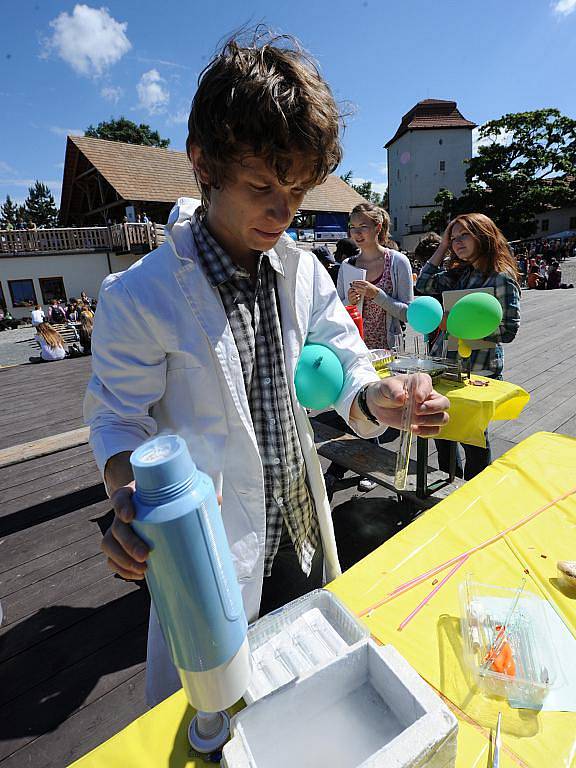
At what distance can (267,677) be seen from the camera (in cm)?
72

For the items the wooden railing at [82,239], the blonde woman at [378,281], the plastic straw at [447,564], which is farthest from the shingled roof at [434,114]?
the plastic straw at [447,564]

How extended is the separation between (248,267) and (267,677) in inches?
36.2

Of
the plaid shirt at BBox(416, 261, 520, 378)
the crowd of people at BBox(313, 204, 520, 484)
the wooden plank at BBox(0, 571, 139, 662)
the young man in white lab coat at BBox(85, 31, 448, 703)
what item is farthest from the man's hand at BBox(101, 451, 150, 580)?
the plaid shirt at BBox(416, 261, 520, 378)

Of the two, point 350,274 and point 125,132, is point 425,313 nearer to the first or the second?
point 350,274

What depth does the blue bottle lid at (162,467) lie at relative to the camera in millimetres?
442

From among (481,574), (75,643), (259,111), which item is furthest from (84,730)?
(259,111)

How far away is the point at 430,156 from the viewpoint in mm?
40094

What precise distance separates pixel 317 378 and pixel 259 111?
1.99 ft

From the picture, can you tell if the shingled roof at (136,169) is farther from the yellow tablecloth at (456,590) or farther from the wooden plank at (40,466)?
the yellow tablecloth at (456,590)

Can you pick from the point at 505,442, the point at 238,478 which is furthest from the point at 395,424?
the point at 505,442

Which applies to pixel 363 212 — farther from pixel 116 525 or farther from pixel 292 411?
pixel 116 525

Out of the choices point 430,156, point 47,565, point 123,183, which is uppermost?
point 430,156

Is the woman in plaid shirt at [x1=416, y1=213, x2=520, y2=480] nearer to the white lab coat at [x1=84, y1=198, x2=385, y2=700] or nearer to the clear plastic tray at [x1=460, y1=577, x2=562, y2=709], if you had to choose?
the clear plastic tray at [x1=460, y1=577, x2=562, y2=709]

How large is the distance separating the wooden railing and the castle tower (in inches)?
1193
